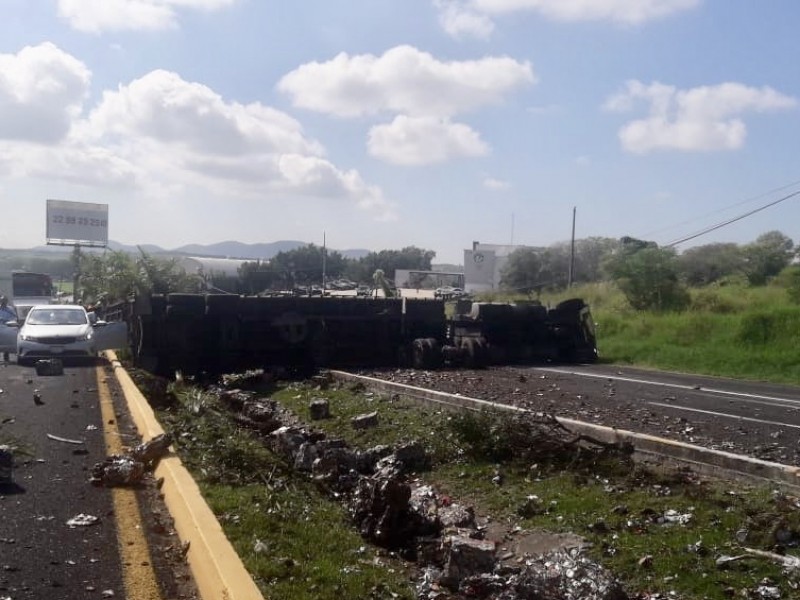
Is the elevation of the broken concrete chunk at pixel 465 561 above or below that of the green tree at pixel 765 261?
below

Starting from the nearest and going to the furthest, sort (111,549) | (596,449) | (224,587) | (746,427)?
(224,587) < (111,549) < (596,449) < (746,427)

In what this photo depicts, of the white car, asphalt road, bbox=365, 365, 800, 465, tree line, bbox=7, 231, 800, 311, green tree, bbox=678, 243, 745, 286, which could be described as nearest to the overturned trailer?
the white car

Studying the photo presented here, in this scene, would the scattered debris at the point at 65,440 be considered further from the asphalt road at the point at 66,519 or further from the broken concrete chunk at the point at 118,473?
the broken concrete chunk at the point at 118,473

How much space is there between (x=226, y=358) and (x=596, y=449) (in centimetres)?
1342

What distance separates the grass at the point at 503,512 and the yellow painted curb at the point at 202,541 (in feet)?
0.53

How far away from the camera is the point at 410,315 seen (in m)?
24.0

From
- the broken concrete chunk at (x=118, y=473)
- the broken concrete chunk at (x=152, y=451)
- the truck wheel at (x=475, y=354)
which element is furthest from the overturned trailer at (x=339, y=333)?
the broken concrete chunk at (x=118, y=473)

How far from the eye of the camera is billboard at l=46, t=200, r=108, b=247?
80.4 metres

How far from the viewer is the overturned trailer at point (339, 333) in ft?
70.8

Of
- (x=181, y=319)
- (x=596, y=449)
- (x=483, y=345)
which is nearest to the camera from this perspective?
(x=596, y=449)

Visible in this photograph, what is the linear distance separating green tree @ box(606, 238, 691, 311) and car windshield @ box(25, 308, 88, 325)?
2152cm

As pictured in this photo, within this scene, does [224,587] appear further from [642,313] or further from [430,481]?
[642,313]

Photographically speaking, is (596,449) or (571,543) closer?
(571,543)

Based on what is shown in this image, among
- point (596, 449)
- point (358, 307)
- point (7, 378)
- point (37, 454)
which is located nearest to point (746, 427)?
point (596, 449)
